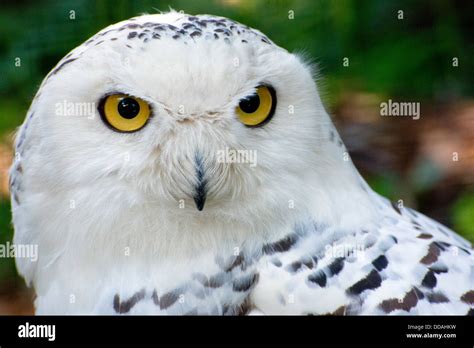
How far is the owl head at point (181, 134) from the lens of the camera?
196 cm

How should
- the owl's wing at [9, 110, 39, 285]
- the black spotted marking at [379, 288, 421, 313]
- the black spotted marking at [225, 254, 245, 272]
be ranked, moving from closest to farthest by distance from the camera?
the black spotted marking at [379, 288, 421, 313], the black spotted marking at [225, 254, 245, 272], the owl's wing at [9, 110, 39, 285]

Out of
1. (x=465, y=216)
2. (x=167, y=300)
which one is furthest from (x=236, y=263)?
(x=465, y=216)

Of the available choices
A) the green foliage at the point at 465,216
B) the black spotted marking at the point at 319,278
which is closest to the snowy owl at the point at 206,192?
the black spotted marking at the point at 319,278

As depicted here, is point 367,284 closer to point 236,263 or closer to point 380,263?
point 380,263

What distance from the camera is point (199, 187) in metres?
1.99

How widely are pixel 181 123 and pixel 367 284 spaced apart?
0.59 m

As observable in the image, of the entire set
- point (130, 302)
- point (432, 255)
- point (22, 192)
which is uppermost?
point (22, 192)

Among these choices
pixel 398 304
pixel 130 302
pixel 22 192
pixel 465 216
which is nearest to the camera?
pixel 398 304

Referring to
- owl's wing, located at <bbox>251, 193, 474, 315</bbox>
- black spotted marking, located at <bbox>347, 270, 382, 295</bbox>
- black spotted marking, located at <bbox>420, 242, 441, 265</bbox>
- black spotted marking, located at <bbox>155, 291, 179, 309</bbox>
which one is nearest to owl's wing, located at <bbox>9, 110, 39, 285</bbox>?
black spotted marking, located at <bbox>155, 291, 179, 309</bbox>

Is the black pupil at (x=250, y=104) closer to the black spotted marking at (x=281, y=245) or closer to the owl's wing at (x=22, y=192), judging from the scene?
the black spotted marking at (x=281, y=245)

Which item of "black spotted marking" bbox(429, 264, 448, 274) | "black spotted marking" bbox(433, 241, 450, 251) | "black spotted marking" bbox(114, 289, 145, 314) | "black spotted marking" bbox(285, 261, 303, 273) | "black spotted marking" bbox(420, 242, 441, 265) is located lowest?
"black spotted marking" bbox(114, 289, 145, 314)

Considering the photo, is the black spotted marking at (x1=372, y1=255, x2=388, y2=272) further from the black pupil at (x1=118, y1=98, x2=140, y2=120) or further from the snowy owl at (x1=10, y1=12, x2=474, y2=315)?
the black pupil at (x1=118, y1=98, x2=140, y2=120)

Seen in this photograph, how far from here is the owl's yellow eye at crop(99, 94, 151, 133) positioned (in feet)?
6.41
